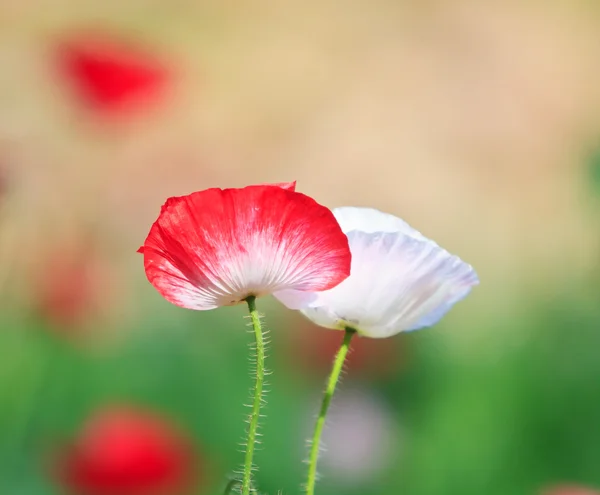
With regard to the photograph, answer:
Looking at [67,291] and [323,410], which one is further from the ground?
[67,291]

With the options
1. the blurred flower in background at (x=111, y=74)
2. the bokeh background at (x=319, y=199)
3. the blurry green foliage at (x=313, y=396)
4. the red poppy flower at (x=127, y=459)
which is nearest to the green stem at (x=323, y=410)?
the bokeh background at (x=319, y=199)

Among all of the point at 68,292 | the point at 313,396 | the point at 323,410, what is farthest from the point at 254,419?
the point at 313,396

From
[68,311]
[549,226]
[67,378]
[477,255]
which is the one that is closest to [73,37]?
[68,311]

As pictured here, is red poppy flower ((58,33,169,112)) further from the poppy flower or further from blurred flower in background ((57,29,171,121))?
the poppy flower

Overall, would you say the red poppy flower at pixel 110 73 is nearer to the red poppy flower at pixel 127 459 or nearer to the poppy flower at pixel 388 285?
the red poppy flower at pixel 127 459

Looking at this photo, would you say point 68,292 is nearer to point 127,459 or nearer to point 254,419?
point 127,459
